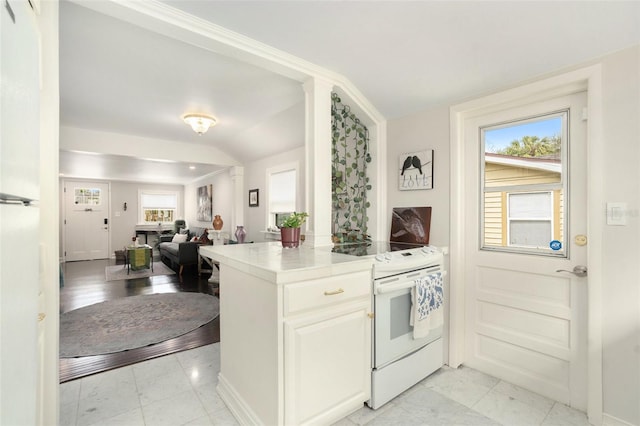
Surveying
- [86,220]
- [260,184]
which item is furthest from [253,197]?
[86,220]

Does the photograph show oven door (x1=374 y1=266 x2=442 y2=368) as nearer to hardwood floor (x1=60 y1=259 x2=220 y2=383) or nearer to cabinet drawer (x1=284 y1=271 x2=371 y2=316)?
cabinet drawer (x1=284 y1=271 x2=371 y2=316)

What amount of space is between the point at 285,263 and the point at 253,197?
13.4 ft

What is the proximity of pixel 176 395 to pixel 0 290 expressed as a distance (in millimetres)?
1807

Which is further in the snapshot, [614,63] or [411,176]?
[411,176]

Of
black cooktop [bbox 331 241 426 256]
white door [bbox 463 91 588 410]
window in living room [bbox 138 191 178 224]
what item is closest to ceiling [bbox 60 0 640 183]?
white door [bbox 463 91 588 410]

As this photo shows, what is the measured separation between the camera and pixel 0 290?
56 centimetres

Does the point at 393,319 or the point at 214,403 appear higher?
the point at 393,319

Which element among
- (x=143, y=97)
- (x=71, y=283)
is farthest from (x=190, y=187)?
(x=143, y=97)

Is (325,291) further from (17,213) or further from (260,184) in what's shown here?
(260,184)

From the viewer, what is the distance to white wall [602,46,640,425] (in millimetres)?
1622

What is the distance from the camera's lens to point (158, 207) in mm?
9062

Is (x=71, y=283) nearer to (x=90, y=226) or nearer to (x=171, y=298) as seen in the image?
(x=171, y=298)

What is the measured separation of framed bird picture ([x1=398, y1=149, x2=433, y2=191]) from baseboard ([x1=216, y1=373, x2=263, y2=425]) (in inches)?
81.7

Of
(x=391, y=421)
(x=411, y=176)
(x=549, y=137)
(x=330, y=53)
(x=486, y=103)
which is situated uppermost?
(x=330, y=53)
